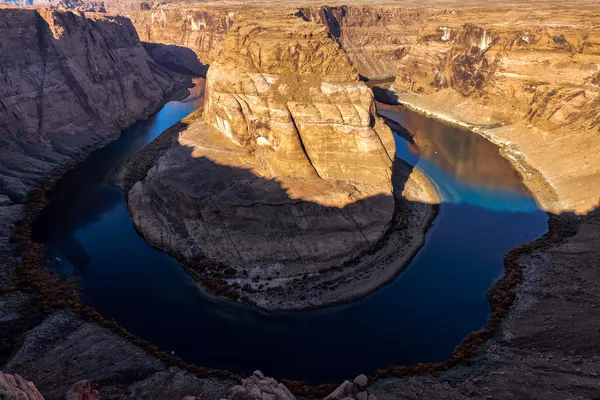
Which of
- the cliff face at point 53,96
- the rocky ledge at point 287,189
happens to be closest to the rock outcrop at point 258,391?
the rocky ledge at point 287,189

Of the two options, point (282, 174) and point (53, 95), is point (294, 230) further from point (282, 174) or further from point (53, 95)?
point (53, 95)

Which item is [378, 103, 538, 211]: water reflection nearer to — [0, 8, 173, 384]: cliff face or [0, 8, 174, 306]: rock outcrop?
[0, 8, 173, 384]: cliff face

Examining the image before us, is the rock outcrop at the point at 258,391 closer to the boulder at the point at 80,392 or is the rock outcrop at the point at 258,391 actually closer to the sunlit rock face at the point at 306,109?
the boulder at the point at 80,392

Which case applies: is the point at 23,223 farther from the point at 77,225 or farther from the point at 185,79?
the point at 185,79

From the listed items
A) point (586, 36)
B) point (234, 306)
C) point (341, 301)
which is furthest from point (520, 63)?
point (234, 306)

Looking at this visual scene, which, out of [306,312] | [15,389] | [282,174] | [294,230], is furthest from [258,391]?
[282,174]

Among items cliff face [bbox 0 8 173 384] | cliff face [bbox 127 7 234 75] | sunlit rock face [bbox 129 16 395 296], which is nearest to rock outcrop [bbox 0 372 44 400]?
sunlit rock face [bbox 129 16 395 296]

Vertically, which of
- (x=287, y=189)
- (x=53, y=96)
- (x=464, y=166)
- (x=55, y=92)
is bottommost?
(x=287, y=189)
